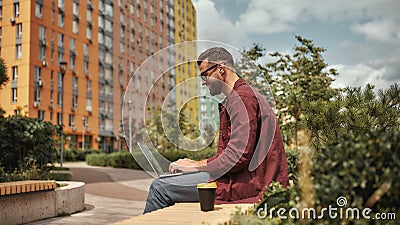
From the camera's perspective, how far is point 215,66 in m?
3.23

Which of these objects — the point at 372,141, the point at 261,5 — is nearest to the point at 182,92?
the point at 372,141

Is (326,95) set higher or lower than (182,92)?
higher

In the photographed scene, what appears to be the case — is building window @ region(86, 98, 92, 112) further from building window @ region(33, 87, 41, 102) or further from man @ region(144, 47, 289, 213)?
man @ region(144, 47, 289, 213)

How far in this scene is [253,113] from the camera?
304cm

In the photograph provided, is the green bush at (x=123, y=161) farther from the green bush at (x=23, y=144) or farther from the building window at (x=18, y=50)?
the building window at (x=18, y=50)

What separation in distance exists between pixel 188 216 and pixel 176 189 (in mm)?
738

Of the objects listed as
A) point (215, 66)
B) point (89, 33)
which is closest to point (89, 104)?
point (89, 33)

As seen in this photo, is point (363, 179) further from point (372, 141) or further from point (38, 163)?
point (38, 163)

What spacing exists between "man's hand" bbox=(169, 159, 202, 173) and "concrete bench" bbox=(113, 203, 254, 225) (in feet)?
1.09

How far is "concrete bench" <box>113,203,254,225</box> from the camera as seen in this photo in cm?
247

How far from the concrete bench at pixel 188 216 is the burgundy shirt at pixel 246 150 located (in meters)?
0.16

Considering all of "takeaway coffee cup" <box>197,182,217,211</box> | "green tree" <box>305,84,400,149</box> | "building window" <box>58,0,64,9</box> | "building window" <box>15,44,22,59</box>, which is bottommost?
"takeaway coffee cup" <box>197,182,217,211</box>

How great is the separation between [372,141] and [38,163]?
12187mm

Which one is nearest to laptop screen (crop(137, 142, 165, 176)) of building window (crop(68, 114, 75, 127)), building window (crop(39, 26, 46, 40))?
building window (crop(39, 26, 46, 40))
